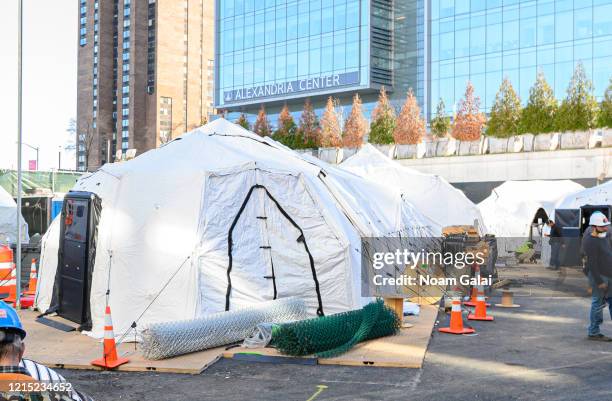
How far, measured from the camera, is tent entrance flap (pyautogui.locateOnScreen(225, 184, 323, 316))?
12039mm

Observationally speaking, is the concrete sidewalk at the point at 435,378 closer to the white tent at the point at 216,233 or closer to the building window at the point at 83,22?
the white tent at the point at 216,233

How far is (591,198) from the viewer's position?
2469 centimetres

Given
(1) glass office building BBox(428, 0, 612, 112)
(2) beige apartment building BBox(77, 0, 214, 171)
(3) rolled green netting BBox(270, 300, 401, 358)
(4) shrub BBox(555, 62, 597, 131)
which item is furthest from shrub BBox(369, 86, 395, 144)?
(2) beige apartment building BBox(77, 0, 214, 171)

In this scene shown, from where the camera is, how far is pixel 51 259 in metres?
13.8

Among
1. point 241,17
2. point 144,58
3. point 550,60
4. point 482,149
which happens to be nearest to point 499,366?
point 482,149

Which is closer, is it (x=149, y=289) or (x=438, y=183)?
(x=149, y=289)

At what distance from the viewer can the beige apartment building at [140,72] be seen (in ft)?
459

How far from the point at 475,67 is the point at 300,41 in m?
19.2

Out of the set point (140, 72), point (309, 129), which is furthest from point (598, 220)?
point (140, 72)

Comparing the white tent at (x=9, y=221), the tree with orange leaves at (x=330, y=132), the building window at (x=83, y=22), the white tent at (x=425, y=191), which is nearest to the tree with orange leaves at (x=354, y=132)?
the tree with orange leaves at (x=330, y=132)

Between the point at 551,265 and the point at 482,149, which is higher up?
the point at 482,149

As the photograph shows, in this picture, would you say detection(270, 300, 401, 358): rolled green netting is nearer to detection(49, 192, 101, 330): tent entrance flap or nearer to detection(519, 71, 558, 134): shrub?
detection(49, 192, 101, 330): tent entrance flap

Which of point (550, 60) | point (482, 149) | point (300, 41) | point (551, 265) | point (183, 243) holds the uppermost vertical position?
point (300, 41)

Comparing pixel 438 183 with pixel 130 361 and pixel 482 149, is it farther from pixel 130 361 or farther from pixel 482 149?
pixel 130 361
